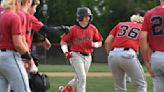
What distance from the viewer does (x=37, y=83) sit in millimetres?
7902

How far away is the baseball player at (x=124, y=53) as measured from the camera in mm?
9461

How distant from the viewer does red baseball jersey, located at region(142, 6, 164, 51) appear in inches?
270

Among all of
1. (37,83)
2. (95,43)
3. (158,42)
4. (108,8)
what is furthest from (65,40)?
(108,8)

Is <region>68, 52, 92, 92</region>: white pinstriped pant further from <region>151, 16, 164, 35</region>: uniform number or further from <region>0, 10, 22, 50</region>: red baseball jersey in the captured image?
<region>151, 16, 164, 35</region>: uniform number

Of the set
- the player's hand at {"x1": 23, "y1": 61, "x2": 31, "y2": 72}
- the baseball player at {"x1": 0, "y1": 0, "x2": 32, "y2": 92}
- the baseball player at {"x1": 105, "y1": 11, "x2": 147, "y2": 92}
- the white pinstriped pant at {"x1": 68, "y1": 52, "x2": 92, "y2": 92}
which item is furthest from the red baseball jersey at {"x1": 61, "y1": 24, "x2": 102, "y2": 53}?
the baseball player at {"x1": 0, "y1": 0, "x2": 32, "y2": 92}

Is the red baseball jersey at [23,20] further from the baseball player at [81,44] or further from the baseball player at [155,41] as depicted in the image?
the baseball player at [81,44]

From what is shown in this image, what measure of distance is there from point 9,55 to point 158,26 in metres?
2.14

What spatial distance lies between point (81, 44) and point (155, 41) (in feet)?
14.0

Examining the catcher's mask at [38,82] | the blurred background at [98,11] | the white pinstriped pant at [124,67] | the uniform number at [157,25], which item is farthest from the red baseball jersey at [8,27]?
the blurred background at [98,11]

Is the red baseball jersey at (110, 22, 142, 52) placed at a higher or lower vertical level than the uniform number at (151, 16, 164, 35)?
lower

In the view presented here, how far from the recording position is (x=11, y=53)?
7.26 meters

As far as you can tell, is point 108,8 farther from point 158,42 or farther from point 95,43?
point 158,42

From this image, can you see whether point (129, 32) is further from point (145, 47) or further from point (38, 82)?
point (145, 47)

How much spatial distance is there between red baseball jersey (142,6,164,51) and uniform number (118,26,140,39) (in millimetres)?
2526
